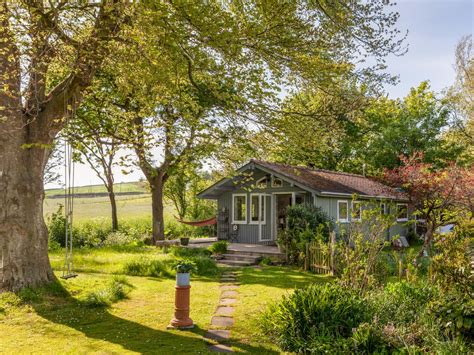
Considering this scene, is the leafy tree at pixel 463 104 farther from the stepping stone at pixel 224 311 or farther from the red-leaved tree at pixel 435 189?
the stepping stone at pixel 224 311

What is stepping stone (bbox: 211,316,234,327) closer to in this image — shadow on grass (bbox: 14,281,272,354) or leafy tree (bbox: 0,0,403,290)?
shadow on grass (bbox: 14,281,272,354)

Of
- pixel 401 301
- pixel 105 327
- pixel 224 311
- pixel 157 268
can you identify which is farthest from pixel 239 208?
pixel 401 301

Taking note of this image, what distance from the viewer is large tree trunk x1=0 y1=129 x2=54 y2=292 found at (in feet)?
25.8

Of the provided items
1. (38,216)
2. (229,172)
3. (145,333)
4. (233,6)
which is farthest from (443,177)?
(38,216)

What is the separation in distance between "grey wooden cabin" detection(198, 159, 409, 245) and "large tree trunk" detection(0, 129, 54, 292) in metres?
9.78

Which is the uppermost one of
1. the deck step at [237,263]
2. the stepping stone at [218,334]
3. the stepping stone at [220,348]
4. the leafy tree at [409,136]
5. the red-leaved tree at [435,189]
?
the leafy tree at [409,136]

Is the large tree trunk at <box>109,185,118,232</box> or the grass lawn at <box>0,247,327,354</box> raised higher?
the large tree trunk at <box>109,185,118,232</box>

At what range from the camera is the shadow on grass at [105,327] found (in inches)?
222

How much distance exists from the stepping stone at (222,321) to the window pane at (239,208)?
12.7 meters

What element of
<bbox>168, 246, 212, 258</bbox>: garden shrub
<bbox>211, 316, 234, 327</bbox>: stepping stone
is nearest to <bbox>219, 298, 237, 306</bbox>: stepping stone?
<bbox>211, 316, 234, 327</bbox>: stepping stone

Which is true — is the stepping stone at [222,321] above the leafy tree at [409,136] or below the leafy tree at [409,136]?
below

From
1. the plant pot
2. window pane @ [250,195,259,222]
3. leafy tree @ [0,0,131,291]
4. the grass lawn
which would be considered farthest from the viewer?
window pane @ [250,195,259,222]

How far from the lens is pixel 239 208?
2003 cm

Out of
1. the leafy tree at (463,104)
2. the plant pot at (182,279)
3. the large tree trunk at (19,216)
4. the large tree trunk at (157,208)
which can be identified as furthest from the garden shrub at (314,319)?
the leafy tree at (463,104)
